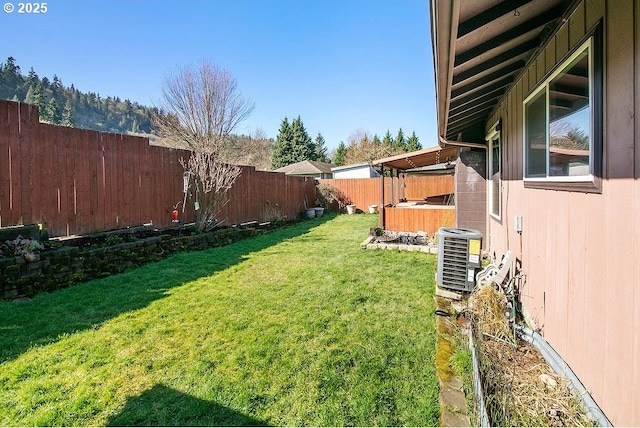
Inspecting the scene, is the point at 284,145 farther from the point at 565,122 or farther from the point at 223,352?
the point at 565,122

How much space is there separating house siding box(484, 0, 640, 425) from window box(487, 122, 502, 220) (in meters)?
2.51

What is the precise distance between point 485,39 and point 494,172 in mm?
3589

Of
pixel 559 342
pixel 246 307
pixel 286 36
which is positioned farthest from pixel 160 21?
pixel 559 342

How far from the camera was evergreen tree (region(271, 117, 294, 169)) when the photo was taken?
111 ft

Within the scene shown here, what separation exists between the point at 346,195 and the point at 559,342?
1567cm

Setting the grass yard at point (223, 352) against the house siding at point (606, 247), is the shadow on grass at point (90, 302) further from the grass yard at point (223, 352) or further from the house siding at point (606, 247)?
the house siding at point (606, 247)

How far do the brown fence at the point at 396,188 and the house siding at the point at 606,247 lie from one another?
12.2m

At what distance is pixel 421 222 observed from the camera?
854 cm

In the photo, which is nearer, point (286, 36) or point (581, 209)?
point (581, 209)

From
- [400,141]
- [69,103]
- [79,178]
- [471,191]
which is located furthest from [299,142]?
[79,178]

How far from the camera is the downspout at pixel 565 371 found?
170cm

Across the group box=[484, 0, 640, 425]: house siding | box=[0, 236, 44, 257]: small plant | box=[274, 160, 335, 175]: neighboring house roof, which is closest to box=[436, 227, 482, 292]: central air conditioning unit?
box=[484, 0, 640, 425]: house siding

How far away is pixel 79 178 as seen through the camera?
17.8 feet

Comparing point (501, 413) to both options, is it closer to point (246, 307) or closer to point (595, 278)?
point (595, 278)
